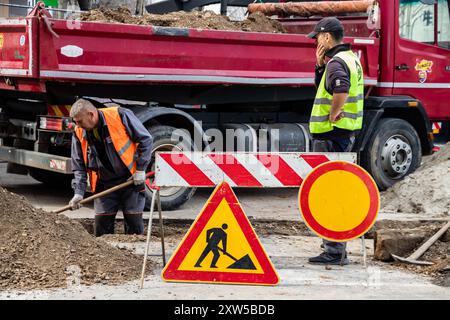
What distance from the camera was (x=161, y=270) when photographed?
691 cm

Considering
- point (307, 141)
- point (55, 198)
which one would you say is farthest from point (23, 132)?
point (307, 141)

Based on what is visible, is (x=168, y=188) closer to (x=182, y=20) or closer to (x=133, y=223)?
(x=182, y=20)

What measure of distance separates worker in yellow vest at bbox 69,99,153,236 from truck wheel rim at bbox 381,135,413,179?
16.3 feet

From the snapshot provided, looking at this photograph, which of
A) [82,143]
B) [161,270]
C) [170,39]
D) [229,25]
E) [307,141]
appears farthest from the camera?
[307,141]

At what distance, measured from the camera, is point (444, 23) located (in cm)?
1252

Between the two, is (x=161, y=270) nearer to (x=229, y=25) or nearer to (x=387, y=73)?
(x=229, y=25)

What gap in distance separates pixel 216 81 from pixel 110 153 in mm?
3147

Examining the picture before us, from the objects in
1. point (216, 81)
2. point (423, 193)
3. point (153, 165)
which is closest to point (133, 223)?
point (153, 165)

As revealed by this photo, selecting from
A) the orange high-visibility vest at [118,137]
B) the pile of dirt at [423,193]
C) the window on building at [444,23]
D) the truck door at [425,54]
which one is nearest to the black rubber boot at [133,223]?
the orange high-visibility vest at [118,137]

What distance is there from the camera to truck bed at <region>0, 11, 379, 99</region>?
9.33 meters

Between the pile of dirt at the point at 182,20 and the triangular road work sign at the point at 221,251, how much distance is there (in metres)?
4.25

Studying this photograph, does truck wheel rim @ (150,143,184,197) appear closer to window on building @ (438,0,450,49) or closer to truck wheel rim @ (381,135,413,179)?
truck wheel rim @ (381,135,413,179)

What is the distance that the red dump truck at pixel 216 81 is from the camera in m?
9.55
